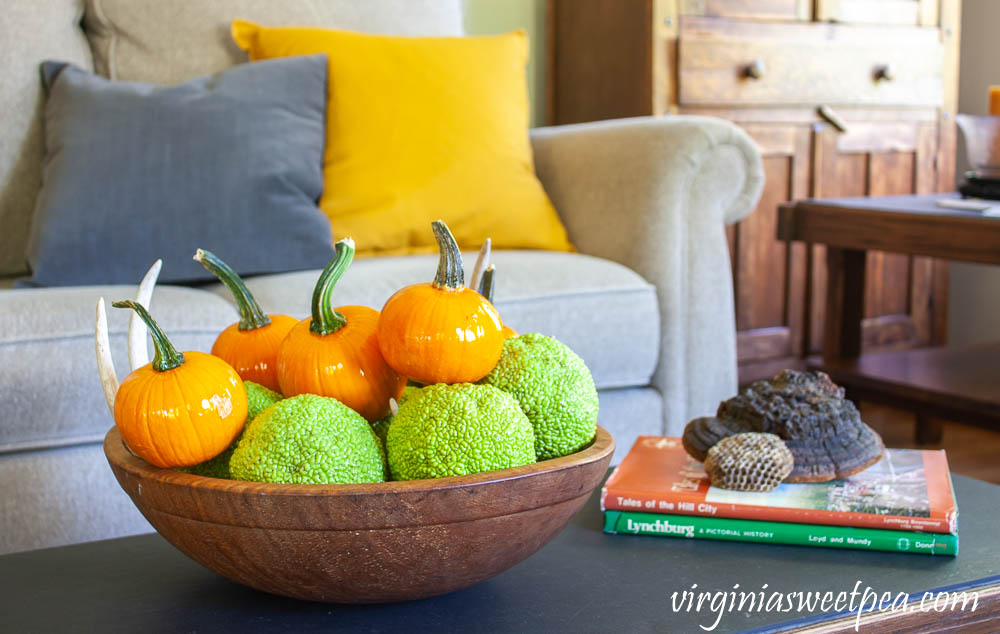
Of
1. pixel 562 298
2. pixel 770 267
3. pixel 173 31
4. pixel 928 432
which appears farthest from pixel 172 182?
pixel 928 432

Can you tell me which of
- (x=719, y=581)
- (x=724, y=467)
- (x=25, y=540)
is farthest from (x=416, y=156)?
(x=719, y=581)

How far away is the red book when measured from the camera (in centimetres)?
72

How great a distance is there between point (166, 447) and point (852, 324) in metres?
1.74

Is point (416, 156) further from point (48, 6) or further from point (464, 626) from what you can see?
point (464, 626)

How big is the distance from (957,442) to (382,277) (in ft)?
5.01

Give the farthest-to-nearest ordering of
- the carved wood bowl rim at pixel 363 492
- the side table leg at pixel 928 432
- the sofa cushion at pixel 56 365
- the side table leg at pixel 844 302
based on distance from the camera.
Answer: the side table leg at pixel 928 432 → the side table leg at pixel 844 302 → the sofa cushion at pixel 56 365 → the carved wood bowl rim at pixel 363 492

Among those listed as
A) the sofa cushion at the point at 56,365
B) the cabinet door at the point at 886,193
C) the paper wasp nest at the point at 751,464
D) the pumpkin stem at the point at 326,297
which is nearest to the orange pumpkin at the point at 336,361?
the pumpkin stem at the point at 326,297

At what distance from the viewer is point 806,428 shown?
80 cm

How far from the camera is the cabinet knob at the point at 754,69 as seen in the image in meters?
2.46

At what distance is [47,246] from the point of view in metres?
1.52

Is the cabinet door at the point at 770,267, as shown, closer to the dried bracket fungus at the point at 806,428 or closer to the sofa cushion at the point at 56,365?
the sofa cushion at the point at 56,365

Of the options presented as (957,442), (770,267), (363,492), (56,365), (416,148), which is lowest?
(957,442)

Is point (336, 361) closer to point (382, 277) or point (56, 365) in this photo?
point (56, 365)

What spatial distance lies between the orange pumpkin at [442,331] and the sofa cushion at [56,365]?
0.71 m
